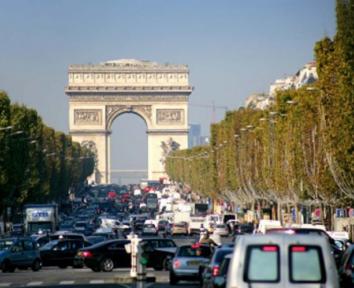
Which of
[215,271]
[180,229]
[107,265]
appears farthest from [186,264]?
[180,229]

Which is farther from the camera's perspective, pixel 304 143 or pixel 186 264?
pixel 304 143

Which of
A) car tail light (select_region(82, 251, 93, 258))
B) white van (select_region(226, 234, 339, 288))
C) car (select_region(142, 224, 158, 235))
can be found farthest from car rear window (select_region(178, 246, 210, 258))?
car (select_region(142, 224, 158, 235))

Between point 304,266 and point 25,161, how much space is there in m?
99.7

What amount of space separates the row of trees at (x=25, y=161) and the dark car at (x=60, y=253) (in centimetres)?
3312

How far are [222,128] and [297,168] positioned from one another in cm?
6504

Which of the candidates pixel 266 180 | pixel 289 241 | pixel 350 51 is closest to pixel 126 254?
pixel 350 51

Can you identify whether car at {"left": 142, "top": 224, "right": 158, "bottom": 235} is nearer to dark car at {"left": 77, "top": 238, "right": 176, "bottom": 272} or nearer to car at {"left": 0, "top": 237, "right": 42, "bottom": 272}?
car at {"left": 0, "top": 237, "right": 42, "bottom": 272}

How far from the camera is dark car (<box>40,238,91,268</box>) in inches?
2630

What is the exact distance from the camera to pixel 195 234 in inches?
4500

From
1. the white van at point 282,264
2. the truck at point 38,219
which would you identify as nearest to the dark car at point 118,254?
the white van at point 282,264

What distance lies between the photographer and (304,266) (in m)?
22.5

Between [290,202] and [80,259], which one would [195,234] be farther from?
[80,259]

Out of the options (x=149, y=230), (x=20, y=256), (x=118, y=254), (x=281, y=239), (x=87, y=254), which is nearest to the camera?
(x=281, y=239)

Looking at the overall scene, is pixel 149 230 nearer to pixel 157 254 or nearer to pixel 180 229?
pixel 180 229
